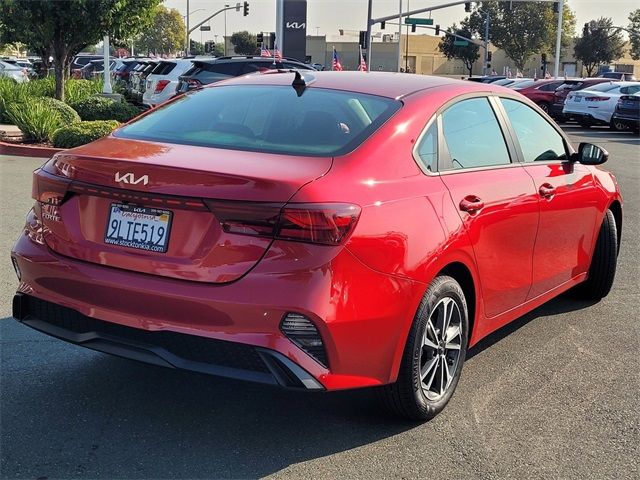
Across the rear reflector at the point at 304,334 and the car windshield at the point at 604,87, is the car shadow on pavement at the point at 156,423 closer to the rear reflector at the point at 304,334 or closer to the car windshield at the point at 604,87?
the rear reflector at the point at 304,334

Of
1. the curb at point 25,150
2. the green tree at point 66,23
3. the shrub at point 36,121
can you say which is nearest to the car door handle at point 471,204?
the curb at point 25,150

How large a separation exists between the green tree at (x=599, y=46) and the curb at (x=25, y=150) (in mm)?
78728

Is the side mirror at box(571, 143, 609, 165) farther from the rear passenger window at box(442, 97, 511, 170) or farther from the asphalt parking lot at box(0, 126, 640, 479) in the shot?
the asphalt parking lot at box(0, 126, 640, 479)

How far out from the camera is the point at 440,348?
155 inches

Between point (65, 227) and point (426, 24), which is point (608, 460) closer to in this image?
point (65, 227)

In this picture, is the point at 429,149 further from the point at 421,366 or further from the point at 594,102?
the point at 594,102

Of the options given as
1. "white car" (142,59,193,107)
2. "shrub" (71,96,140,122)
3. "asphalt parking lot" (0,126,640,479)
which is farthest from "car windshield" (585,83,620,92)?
"asphalt parking lot" (0,126,640,479)

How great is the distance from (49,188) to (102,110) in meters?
13.3

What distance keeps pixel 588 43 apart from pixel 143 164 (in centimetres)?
8810

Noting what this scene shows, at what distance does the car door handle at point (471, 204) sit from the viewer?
158 inches

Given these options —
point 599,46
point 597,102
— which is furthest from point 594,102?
point 599,46

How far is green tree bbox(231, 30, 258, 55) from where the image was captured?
112250 mm

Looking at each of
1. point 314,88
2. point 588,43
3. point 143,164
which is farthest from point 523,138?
point 588,43

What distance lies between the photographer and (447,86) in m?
4.48
